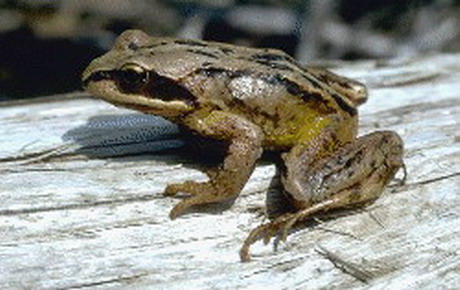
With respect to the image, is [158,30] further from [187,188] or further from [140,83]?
[187,188]

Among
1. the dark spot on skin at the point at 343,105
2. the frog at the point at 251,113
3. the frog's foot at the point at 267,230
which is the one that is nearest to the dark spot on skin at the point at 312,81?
the frog at the point at 251,113

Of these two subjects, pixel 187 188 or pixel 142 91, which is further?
pixel 142 91

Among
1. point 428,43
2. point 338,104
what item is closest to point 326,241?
point 338,104

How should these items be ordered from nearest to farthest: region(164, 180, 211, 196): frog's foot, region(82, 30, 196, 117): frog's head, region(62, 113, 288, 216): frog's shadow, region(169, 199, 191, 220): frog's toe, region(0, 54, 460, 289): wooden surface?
region(0, 54, 460, 289): wooden surface, region(169, 199, 191, 220): frog's toe, region(164, 180, 211, 196): frog's foot, region(82, 30, 196, 117): frog's head, region(62, 113, 288, 216): frog's shadow

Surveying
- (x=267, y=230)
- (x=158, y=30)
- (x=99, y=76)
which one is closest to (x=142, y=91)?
(x=99, y=76)

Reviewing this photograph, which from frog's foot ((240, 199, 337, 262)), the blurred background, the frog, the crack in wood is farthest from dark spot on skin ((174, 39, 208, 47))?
the blurred background

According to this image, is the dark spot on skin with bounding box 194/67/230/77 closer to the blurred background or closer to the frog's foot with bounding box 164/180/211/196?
the frog's foot with bounding box 164/180/211/196
